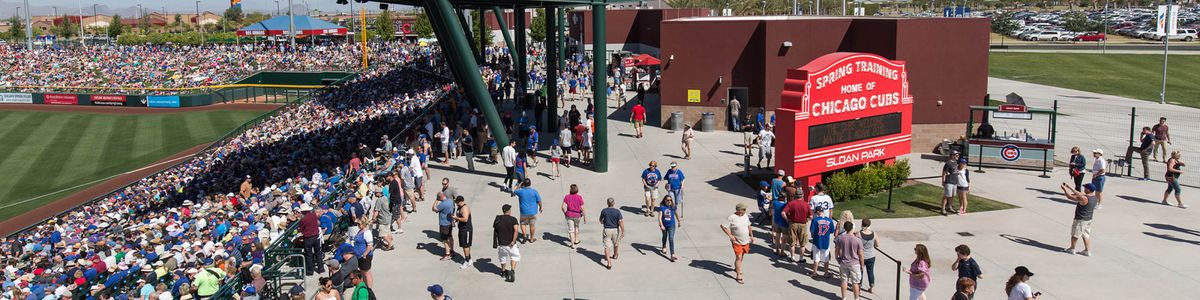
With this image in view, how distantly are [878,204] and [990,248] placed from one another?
3.81 metres

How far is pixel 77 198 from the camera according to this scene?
109 ft

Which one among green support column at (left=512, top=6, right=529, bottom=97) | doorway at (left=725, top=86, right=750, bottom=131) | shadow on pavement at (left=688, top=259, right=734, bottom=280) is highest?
green support column at (left=512, top=6, right=529, bottom=97)

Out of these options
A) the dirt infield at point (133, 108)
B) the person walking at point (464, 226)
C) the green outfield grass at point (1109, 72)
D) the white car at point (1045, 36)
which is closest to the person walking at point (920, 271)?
the person walking at point (464, 226)

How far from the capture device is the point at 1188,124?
34.3 metres

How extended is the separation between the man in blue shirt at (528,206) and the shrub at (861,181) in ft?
23.7

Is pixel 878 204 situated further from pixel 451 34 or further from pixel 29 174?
pixel 29 174

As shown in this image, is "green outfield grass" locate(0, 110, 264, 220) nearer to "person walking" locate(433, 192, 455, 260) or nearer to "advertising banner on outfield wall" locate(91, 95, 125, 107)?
"advertising banner on outfield wall" locate(91, 95, 125, 107)

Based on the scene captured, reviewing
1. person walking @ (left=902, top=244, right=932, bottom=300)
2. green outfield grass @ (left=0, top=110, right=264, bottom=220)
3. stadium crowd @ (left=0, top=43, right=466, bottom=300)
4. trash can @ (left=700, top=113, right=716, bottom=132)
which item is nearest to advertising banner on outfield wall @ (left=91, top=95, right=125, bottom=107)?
green outfield grass @ (left=0, top=110, right=264, bottom=220)

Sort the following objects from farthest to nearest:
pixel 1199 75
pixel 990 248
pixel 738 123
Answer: pixel 1199 75 → pixel 738 123 → pixel 990 248

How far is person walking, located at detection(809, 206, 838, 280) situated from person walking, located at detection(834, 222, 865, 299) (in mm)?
1055

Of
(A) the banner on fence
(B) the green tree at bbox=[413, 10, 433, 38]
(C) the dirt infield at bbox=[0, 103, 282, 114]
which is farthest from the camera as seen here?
(B) the green tree at bbox=[413, 10, 433, 38]

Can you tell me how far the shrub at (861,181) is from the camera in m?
20.8

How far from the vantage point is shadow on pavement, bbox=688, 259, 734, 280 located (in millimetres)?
15500

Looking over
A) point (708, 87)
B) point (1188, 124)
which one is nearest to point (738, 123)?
point (708, 87)
